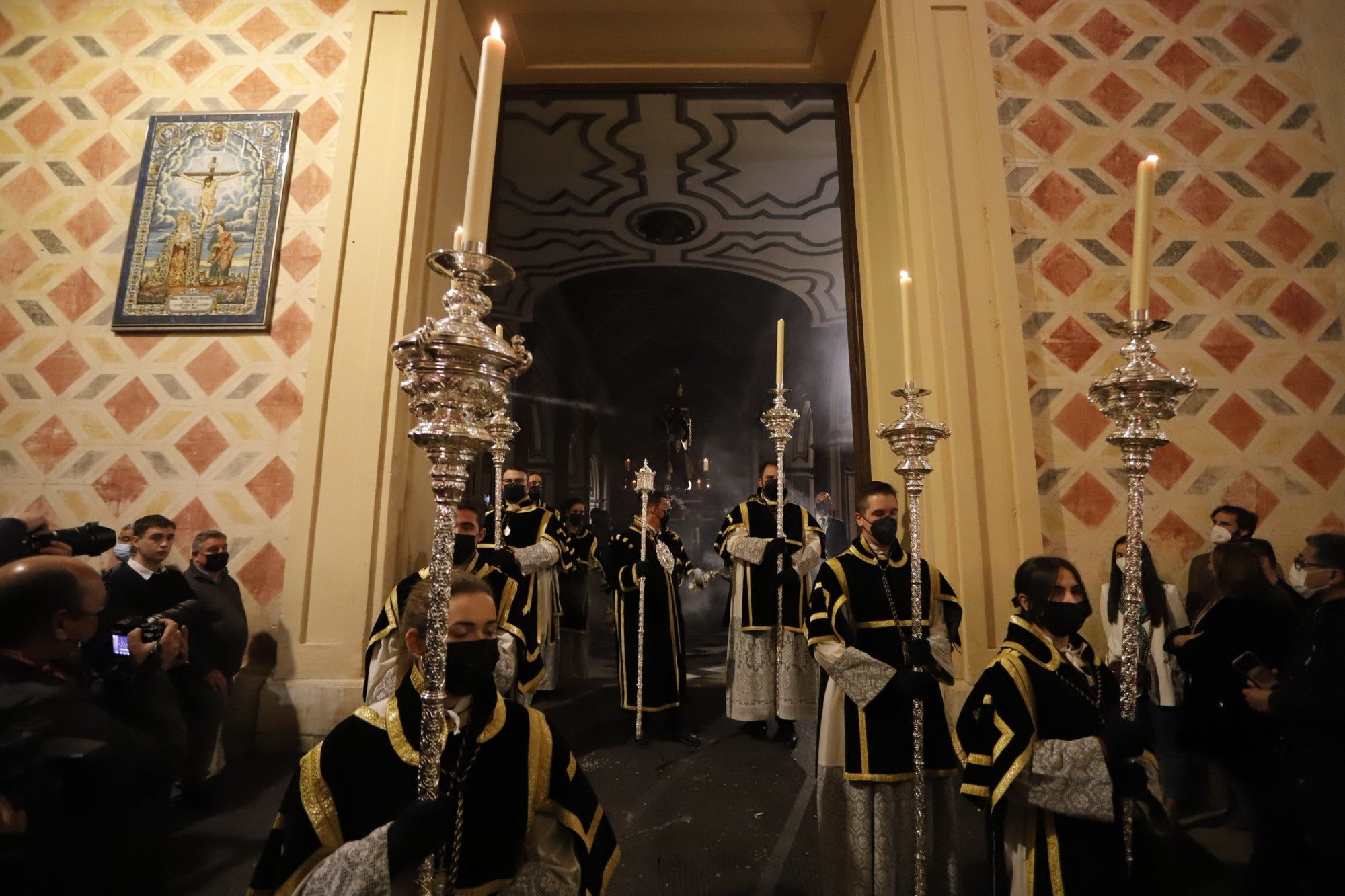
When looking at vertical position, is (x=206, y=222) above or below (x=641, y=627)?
above

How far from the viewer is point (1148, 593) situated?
11.3ft

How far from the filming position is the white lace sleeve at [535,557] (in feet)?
15.3

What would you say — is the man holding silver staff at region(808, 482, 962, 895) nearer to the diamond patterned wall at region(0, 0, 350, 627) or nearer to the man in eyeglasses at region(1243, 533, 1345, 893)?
the man in eyeglasses at region(1243, 533, 1345, 893)

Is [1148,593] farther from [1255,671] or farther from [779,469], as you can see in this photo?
[779,469]

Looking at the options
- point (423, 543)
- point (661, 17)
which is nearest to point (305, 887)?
point (423, 543)

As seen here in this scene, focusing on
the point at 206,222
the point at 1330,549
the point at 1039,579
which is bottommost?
the point at 1039,579

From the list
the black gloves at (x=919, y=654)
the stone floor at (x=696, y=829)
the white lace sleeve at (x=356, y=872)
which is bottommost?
the stone floor at (x=696, y=829)

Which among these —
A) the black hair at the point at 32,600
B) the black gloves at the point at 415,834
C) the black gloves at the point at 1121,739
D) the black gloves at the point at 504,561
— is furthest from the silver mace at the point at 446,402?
the black gloves at the point at 504,561

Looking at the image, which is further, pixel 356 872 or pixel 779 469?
pixel 779 469

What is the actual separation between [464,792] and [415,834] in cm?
24

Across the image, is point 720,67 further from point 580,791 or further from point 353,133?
point 580,791

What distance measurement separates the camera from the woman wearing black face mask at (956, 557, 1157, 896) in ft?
6.17

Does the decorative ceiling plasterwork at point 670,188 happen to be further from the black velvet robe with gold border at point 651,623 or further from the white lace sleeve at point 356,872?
the white lace sleeve at point 356,872

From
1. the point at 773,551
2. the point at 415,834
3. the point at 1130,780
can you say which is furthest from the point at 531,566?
the point at 1130,780
